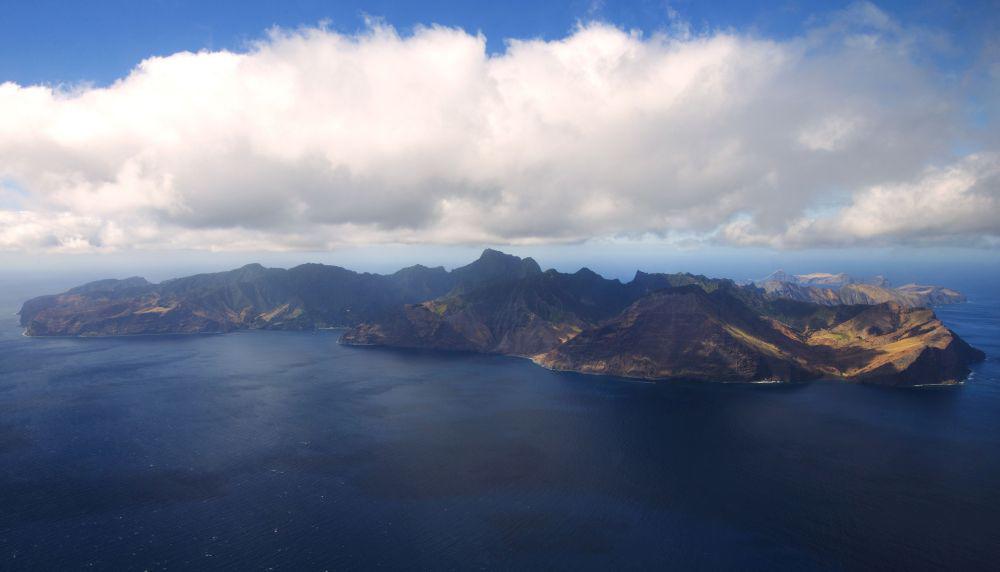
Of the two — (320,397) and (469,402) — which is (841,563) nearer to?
(469,402)

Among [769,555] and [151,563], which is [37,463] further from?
[769,555]

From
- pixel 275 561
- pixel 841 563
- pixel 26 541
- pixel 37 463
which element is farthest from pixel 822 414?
pixel 37 463

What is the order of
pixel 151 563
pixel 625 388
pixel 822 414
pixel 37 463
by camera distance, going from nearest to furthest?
pixel 151 563
pixel 37 463
pixel 822 414
pixel 625 388

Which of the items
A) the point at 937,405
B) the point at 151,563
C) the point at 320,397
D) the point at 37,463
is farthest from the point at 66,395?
the point at 937,405

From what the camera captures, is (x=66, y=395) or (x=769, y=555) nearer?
(x=769, y=555)

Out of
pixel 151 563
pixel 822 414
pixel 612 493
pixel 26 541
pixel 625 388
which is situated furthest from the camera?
pixel 625 388

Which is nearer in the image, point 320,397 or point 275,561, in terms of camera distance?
point 275,561
